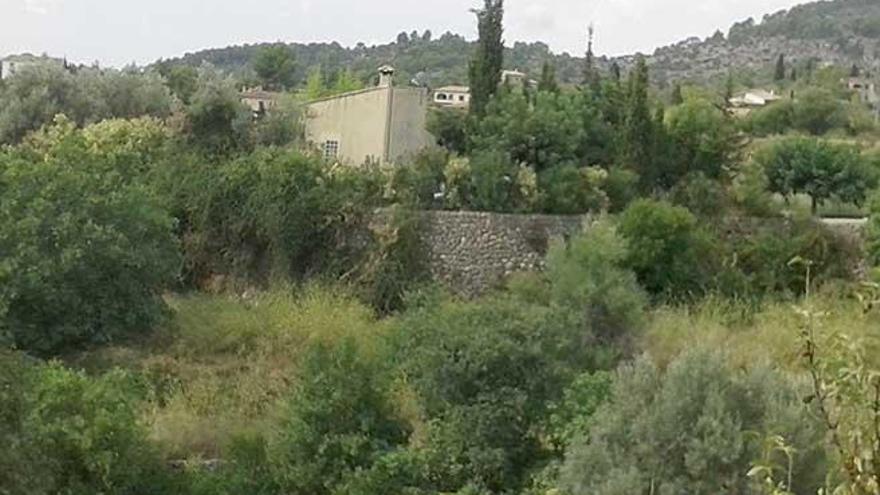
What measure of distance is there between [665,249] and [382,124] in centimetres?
800

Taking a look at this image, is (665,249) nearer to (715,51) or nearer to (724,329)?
(724,329)

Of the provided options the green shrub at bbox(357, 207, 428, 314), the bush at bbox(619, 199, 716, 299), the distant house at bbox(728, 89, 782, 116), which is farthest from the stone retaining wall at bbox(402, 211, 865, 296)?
the distant house at bbox(728, 89, 782, 116)

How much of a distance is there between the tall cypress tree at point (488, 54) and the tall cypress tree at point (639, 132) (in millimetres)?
3442

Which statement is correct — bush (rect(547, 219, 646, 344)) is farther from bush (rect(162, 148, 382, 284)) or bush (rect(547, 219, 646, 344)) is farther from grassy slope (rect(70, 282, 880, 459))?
bush (rect(162, 148, 382, 284))

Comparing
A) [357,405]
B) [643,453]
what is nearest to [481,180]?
[357,405]

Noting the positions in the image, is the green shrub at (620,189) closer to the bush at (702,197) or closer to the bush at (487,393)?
the bush at (702,197)

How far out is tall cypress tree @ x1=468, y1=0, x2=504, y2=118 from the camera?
23828 mm

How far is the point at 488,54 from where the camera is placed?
951 inches

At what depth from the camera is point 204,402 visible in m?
14.9

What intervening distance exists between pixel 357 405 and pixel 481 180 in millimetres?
8614

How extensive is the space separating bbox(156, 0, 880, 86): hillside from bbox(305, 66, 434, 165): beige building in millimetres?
56256

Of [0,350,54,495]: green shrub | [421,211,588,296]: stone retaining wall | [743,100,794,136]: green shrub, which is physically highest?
[743,100,794,136]: green shrub

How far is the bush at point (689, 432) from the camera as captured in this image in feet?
33.0

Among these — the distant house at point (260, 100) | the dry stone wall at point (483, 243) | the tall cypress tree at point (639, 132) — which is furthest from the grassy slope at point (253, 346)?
the distant house at point (260, 100)
